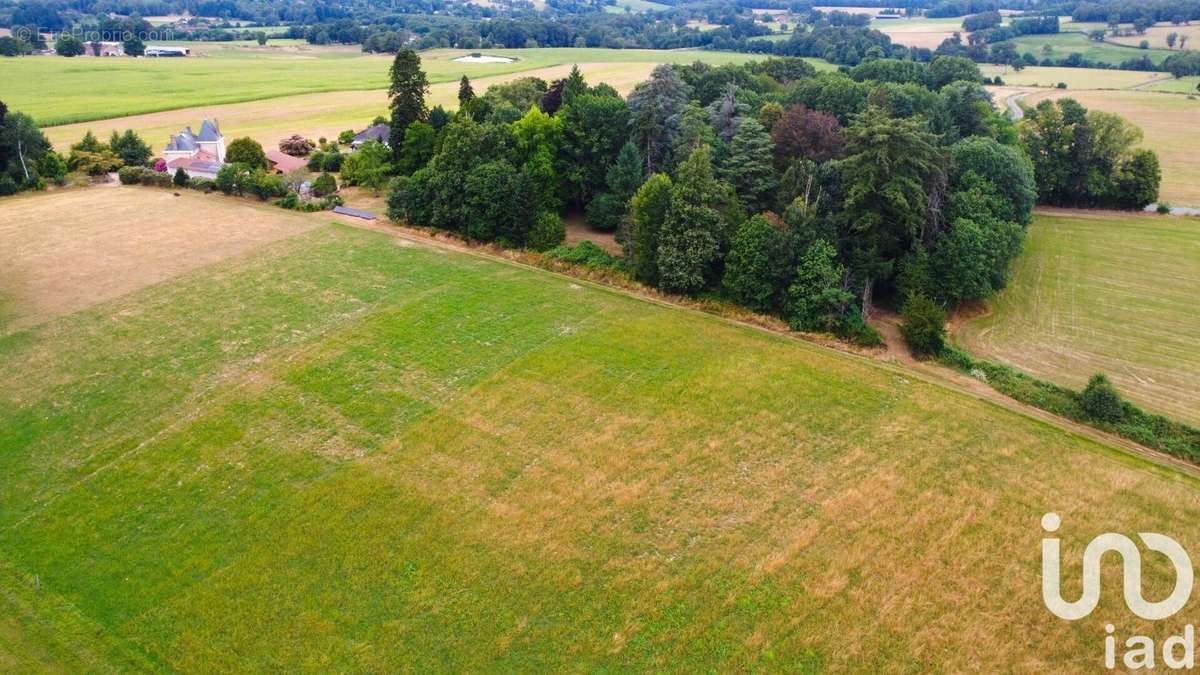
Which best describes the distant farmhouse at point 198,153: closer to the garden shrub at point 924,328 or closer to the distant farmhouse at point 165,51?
the garden shrub at point 924,328

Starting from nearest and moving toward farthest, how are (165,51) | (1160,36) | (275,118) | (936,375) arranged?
1. (936,375)
2. (275,118)
3. (1160,36)
4. (165,51)

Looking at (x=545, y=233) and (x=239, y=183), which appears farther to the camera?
(x=239, y=183)

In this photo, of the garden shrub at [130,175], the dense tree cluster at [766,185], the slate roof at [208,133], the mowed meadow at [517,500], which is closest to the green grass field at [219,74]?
the garden shrub at [130,175]

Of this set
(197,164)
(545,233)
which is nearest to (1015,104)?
(545,233)

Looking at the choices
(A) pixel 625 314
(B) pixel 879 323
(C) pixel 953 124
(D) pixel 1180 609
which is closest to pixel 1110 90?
(C) pixel 953 124

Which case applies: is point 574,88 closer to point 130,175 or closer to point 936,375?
point 130,175
